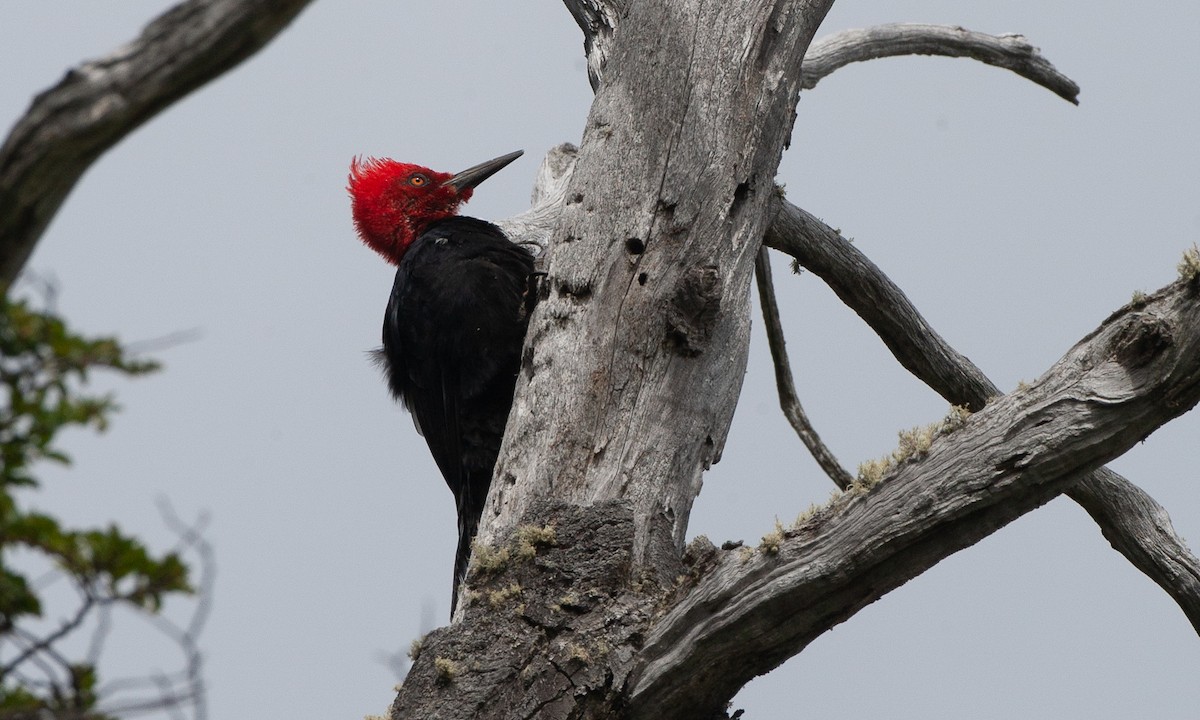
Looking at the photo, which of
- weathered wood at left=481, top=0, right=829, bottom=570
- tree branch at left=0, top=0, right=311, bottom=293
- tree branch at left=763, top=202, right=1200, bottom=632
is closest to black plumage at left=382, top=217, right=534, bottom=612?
weathered wood at left=481, top=0, right=829, bottom=570

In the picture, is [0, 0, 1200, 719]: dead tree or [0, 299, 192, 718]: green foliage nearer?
[0, 299, 192, 718]: green foliage

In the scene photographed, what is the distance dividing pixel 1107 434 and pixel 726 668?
0.95m

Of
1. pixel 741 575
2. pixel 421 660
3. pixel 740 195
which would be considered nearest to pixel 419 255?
pixel 740 195

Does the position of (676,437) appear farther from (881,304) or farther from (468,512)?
(881,304)

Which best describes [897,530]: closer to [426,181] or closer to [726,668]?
[726,668]

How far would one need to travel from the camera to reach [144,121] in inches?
60.3

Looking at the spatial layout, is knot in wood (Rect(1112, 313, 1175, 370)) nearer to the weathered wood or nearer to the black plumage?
the weathered wood

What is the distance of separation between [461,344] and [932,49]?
264 cm

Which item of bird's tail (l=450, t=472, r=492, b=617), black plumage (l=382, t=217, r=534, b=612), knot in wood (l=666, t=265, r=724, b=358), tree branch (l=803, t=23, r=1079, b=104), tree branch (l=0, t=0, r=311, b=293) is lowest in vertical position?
tree branch (l=0, t=0, r=311, b=293)

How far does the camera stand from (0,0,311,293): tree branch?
1.46m

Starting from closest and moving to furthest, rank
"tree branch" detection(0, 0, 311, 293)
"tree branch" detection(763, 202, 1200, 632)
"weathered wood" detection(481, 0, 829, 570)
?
"tree branch" detection(0, 0, 311, 293)
"weathered wood" detection(481, 0, 829, 570)
"tree branch" detection(763, 202, 1200, 632)

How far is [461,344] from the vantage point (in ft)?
13.8

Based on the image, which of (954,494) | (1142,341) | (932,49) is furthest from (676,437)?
(932,49)

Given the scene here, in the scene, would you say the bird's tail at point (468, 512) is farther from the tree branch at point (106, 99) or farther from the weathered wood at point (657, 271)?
the tree branch at point (106, 99)
